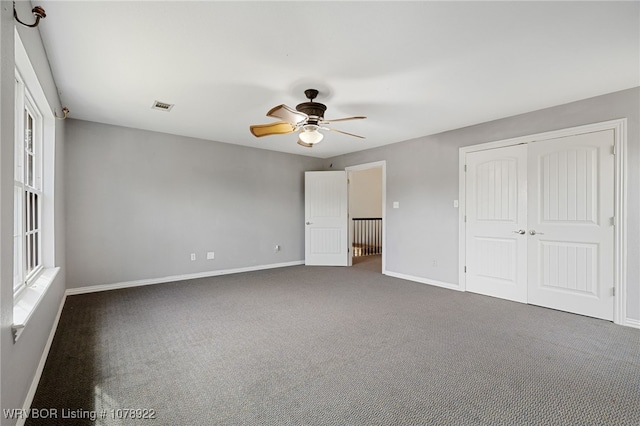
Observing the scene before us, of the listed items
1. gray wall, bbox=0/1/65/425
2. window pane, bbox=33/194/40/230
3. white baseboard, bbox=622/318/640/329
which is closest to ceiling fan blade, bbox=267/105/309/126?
gray wall, bbox=0/1/65/425

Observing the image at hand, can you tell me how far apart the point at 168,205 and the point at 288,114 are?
307cm

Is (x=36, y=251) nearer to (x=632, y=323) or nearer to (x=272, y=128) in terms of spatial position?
(x=272, y=128)

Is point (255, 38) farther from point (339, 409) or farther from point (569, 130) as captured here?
point (569, 130)

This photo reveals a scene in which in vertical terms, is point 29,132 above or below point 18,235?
above

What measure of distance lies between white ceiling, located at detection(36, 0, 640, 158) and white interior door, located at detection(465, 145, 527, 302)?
2.36 feet

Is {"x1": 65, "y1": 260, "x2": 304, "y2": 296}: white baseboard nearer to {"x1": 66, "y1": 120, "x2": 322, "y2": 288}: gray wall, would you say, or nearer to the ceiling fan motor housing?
{"x1": 66, "y1": 120, "x2": 322, "y2": 288}: gray wall

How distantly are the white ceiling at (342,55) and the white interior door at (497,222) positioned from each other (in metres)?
0.72

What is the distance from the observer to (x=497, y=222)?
422cm

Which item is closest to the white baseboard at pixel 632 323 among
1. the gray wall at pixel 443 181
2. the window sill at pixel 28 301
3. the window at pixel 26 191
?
the gray wall at pixel 443 181

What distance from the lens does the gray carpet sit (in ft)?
→ 5.96

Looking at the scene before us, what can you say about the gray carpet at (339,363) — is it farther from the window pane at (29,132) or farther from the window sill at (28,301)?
the window pane at (29,132)

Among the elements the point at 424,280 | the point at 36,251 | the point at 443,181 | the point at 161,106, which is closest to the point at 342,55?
the point at 161,106

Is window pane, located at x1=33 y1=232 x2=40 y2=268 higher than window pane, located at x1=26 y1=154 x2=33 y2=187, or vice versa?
window pane, located at x1=26 y1=154 x2=33 y2=187

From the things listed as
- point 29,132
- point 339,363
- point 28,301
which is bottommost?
point 339,363
